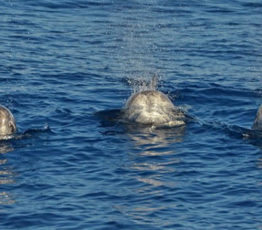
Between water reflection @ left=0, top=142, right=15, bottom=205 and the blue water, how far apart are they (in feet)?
0.11

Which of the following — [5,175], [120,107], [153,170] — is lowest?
[5,175]

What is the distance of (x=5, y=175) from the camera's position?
16.6m

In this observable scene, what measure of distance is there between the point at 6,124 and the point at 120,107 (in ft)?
11.3

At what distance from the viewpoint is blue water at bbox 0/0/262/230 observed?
15250 millimetres

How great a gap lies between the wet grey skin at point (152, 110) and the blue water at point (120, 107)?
391mm

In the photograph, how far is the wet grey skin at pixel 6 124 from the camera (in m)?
18.7

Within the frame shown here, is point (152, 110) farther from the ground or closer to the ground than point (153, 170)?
farther from the ground

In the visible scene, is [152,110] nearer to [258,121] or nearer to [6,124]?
[258,121]

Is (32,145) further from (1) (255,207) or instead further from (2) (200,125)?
(1) (255,207)

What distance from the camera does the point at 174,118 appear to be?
65.8ft

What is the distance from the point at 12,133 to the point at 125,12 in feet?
44.0

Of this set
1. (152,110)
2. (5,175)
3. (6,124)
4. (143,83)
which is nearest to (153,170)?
(5,175)

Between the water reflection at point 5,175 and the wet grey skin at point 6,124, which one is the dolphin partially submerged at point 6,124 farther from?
the water reflection at point 5,175

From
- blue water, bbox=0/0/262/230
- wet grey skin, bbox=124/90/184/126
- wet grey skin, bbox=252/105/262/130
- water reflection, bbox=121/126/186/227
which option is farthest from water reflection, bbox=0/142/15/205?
wet grey skin, bbox=252/105/262/130
